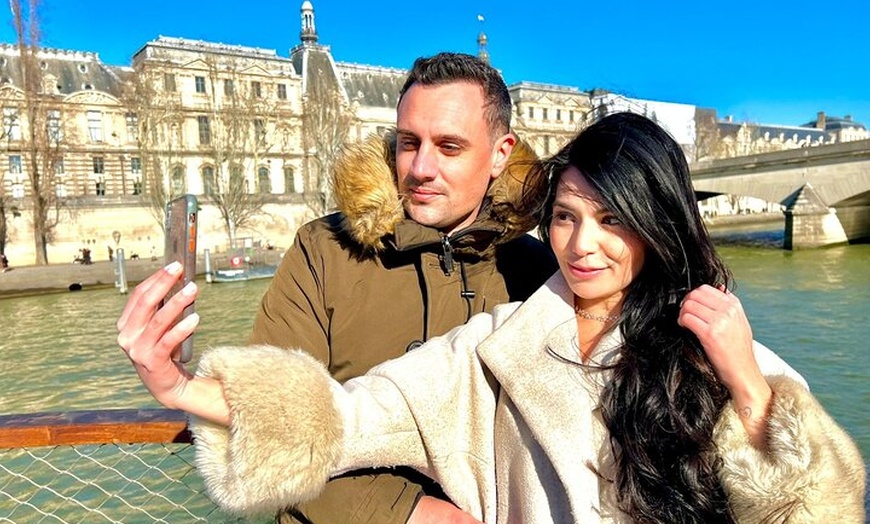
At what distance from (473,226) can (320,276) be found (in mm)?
422

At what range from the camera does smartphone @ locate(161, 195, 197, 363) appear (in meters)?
1.08

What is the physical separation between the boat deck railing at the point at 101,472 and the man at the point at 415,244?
1.84 feet

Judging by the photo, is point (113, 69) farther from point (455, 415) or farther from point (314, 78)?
point (455, 415)

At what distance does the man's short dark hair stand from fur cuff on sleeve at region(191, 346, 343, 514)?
2.84ft

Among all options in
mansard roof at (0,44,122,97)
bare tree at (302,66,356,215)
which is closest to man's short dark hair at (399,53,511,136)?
bare tree at (302,66,356,215)

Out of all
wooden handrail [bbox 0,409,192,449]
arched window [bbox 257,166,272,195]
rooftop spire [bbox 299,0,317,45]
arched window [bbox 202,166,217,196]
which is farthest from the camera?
rooftop spire [bbox 299,0,317,45]

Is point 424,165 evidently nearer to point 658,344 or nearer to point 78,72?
point 658,344

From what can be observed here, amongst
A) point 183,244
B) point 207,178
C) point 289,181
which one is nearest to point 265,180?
point 289,181

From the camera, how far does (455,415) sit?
137cm

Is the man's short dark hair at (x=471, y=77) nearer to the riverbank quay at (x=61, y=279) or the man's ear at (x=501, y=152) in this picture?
the man's ear at (x=501, y=152)

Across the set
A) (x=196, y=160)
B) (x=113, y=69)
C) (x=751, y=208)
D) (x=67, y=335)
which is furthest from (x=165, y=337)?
(x=751, y=208)

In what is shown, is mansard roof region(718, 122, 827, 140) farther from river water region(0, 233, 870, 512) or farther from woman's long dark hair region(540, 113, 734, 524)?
woman's long dark hair region(540, 113, 734, 524)

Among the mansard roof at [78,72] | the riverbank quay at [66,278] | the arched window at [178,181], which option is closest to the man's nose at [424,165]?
the riverbank quay at [66,278]

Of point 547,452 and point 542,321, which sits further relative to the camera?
point 542,321
